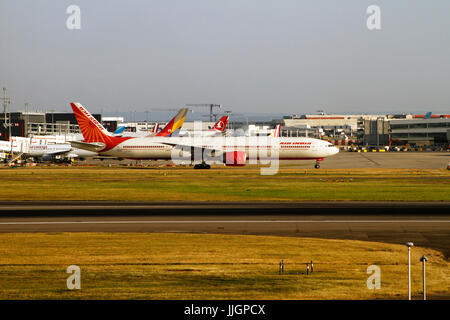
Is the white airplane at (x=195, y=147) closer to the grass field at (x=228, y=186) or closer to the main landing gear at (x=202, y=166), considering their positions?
the main landing gear at (x=202, y=166)

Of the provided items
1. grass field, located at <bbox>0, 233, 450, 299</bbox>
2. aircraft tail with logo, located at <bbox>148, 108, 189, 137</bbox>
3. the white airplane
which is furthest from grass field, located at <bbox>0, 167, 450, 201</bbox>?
aircraft tail with logo, located at <bbox>148, 108, 189, 137</bbox>

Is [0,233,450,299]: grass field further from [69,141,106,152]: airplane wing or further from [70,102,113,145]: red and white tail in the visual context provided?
[70,102,113,145]: red and white tail

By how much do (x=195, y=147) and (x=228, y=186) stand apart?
93.6 ft

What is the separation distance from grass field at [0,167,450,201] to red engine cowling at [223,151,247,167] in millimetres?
7978

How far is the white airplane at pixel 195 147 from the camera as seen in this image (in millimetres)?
85125

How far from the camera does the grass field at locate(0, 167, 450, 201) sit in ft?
164

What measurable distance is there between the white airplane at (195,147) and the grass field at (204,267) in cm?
5542

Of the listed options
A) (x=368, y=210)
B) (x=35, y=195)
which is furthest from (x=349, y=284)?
(x=35, y=195)

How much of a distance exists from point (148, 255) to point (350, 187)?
35.9 metres

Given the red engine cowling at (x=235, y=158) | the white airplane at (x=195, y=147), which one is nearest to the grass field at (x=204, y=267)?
the red engine cowling at (x=235, y=158)

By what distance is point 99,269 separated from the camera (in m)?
21.9

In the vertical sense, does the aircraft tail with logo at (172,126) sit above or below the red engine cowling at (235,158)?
above

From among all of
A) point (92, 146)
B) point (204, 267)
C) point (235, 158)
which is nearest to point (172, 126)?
point (92, 146)

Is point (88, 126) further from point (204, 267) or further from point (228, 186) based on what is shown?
point (204, 267)
